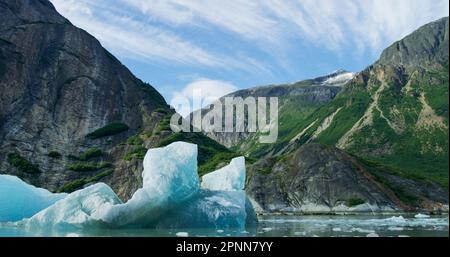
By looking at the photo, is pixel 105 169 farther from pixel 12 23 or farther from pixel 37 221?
pixel 37 221

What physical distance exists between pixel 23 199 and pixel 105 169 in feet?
215

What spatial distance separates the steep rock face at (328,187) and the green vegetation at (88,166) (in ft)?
92.7

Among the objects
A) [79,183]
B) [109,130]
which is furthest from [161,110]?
[79,183]

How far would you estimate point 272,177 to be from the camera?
9706cm

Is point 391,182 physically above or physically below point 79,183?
above

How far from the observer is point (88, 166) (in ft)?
316

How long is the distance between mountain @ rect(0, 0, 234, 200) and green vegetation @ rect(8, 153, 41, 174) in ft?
0.53

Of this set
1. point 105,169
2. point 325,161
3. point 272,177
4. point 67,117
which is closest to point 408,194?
point 325,161

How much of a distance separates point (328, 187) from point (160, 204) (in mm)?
66629

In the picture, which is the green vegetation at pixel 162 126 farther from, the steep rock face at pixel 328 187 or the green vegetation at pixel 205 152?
the steep rock face at pixel 328 187

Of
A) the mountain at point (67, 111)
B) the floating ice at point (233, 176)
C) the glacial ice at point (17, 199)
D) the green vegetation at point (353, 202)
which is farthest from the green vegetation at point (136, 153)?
the floating ice at point (233, 176)

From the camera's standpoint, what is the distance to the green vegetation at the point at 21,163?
87581mm

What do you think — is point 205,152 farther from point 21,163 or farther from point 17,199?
point 17,199
